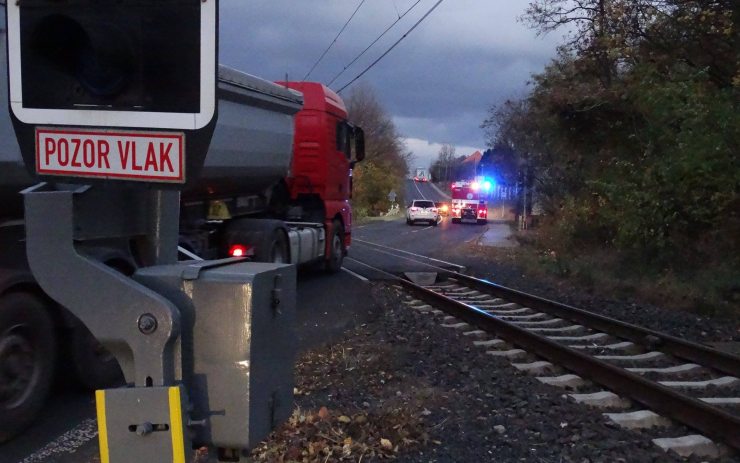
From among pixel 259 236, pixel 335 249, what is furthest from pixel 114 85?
pixel 335 249

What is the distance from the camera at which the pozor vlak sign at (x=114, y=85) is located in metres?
2.39

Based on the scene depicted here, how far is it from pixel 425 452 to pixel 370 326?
5706 mm

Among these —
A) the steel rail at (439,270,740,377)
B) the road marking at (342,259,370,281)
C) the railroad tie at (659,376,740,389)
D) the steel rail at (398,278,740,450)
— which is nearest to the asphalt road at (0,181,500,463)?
the road marking at (342,259,370,281)

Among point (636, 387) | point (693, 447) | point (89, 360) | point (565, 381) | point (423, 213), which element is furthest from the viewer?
point (423, 213)

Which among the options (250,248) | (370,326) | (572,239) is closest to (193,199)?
(250,248)

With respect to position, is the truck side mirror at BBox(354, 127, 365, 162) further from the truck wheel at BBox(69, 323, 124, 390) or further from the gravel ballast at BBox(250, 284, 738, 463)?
the truck wheel at BBox(69, 323, 124, 390)

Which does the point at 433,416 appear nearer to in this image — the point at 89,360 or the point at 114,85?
the point at 89,360

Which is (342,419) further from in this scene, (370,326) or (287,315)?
(370,326)

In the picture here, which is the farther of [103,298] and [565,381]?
[565,381]

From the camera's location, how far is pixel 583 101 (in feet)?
70.6

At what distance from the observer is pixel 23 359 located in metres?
5.79

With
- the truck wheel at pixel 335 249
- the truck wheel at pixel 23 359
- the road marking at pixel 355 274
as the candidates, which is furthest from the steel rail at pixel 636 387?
the truck wheel at pixel 335 249

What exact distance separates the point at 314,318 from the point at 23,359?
627cm

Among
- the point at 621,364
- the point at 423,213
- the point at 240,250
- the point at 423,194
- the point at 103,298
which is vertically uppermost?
the point at 103,298
